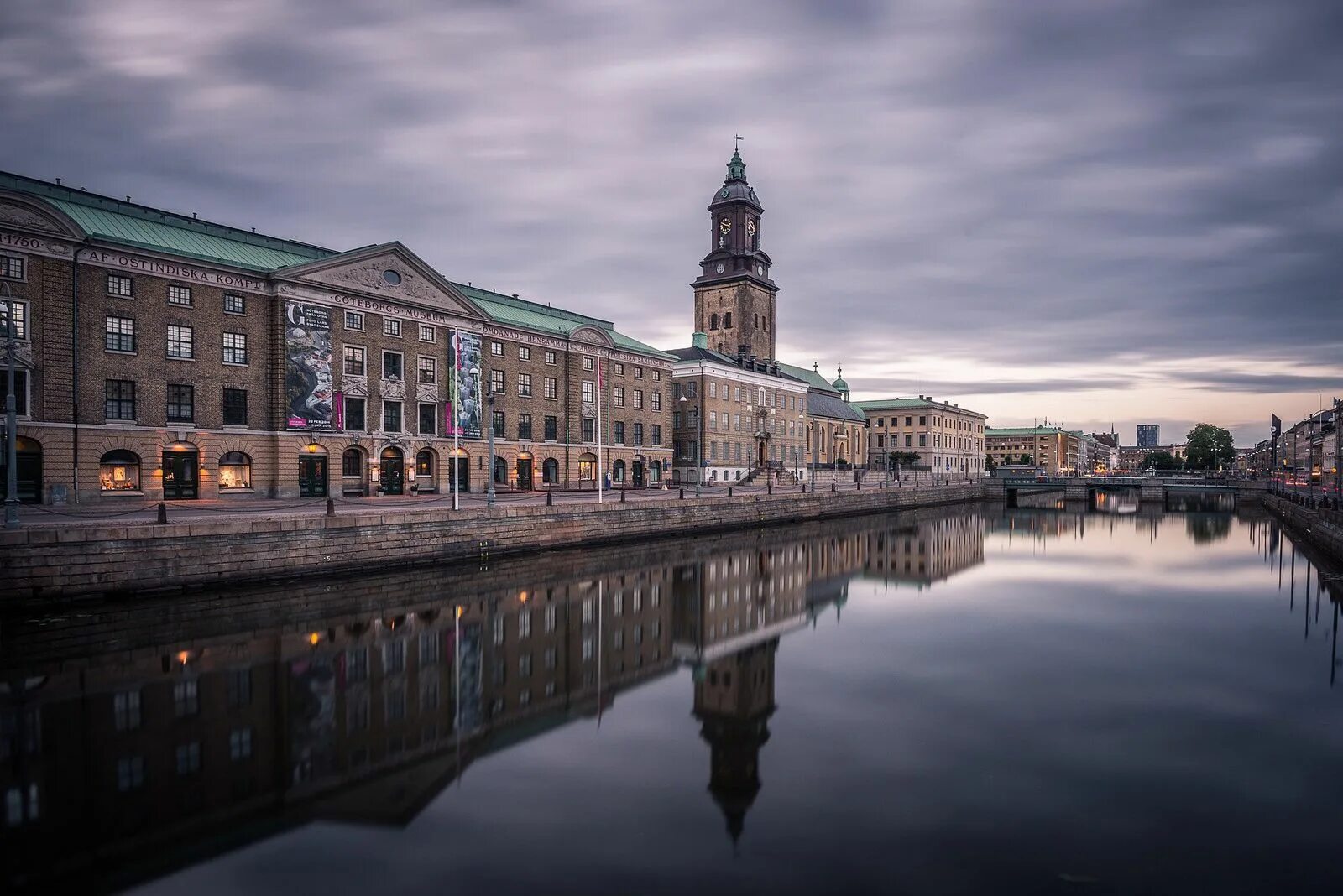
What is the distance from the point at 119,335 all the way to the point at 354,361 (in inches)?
503

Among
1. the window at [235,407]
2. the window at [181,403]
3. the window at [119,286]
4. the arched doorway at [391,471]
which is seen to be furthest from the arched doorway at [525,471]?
the window at [119,286]

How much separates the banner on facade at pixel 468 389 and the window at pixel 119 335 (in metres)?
18.9

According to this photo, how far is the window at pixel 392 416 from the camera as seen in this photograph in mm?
51013

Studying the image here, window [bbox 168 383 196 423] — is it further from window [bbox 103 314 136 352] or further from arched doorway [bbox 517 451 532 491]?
arched doorway [bbox 517 451 532 491]

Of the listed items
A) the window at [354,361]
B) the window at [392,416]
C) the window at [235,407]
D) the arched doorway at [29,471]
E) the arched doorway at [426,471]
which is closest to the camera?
the arched doorway at [29,471]

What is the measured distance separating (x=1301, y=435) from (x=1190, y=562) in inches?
7159

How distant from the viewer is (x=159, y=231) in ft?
139

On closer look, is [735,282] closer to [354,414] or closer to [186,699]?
[354,414]

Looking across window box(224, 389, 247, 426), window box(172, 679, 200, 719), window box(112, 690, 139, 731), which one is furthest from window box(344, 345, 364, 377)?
window box(112, 690, 139, 731)

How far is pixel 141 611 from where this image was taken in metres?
24.0

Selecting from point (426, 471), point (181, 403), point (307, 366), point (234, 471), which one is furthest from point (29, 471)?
point (426, 471)

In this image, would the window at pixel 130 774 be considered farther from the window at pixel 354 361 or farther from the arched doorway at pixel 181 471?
the window at pixel 354 361

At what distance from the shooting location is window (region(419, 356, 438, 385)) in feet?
175

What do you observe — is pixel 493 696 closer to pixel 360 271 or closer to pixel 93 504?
pixel 93 504
